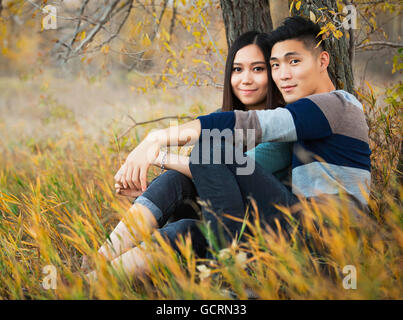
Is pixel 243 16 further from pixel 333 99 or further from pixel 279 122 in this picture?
pixel 279 122

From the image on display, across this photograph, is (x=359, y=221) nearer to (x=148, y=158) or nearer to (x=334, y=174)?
(x=334, y=174)

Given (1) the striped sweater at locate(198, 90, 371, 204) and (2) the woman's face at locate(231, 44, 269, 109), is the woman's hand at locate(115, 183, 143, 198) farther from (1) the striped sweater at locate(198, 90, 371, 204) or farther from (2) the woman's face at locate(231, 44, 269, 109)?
(2) the woman's face at locate(231, 44, 269, 109)

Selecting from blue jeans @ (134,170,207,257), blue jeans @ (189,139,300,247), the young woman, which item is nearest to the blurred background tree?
the young woman

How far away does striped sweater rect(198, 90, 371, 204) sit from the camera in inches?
61.3

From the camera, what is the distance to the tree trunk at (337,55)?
2221mm

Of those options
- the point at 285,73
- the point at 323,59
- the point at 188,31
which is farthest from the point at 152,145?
the point at 188,31

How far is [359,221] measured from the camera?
146cm

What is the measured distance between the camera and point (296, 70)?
1888 millimetres

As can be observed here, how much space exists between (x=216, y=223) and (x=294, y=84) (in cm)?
83

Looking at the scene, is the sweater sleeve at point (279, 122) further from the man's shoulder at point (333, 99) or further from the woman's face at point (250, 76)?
the woman's face at point (250, 76)

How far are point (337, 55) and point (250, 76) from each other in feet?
1.91

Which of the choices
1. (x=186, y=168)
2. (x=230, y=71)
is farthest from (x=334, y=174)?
(x=230, y=71)

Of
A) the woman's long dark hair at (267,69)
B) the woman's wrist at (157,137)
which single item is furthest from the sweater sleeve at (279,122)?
the woman's long dark hair at (267,69)

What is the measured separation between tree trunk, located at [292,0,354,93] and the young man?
704mm
